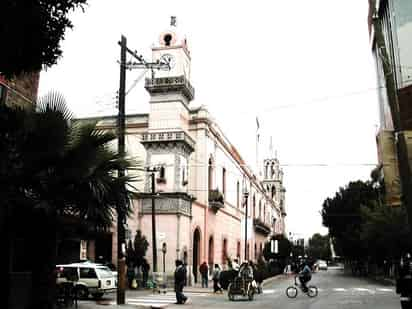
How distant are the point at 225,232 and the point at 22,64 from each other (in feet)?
133

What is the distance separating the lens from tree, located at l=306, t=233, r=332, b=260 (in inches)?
5925

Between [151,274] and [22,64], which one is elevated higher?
[22,64]

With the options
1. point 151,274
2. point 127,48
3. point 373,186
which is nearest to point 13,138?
point 127,48

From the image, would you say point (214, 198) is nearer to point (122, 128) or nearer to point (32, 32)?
point (122, 128)

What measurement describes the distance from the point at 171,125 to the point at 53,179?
23.5 meters

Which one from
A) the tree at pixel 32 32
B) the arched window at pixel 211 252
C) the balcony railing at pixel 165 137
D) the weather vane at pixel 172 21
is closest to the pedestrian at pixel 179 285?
the tree at pixel 32 32

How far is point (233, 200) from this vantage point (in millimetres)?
51688

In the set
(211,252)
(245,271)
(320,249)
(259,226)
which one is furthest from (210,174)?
(320,249)

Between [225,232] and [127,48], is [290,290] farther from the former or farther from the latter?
[225,232]

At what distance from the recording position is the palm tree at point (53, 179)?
11.6 metres

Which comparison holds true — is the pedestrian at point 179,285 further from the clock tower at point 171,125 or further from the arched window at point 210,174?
the arched window at point 210,174

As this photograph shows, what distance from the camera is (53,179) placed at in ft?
38.4

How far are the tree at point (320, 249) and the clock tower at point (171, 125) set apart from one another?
112 meters

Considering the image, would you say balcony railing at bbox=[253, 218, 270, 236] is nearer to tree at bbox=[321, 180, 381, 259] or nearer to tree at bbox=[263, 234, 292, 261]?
tree at bbox=[263, 234, 292, 261]
